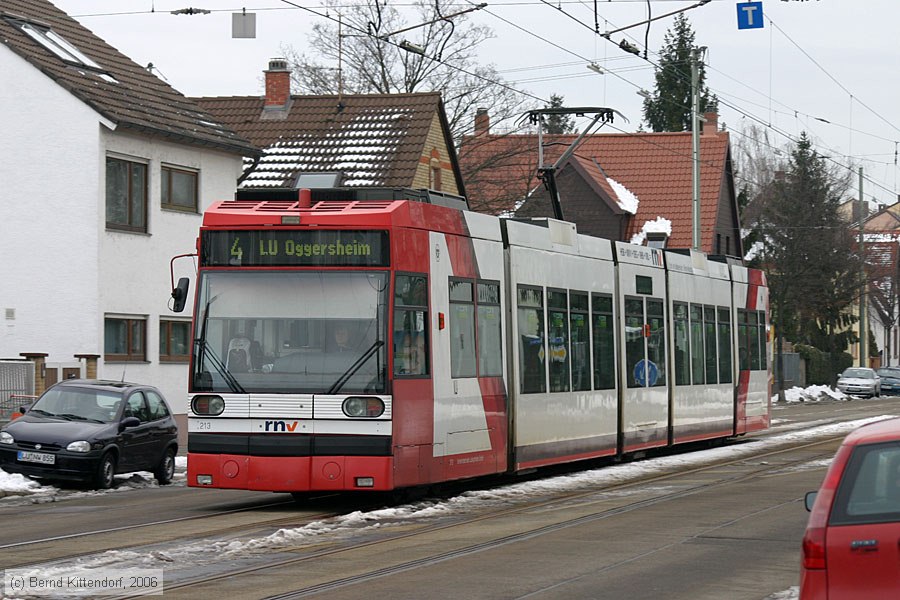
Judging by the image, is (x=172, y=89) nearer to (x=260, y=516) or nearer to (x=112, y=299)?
(x=112, y=299)

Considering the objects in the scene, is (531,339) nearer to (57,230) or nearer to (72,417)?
(72,417)

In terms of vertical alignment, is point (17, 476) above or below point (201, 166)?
below

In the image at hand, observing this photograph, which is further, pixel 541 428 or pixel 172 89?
pixel 172 89

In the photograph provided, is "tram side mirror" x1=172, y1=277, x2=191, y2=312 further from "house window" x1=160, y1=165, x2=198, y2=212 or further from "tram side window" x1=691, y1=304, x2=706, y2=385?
"house window" x1=160, y1=165, x2=198, y2=212

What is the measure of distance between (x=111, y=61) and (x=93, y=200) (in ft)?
19.3

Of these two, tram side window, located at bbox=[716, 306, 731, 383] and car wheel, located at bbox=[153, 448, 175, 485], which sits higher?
tram side window, located at bbox=[716, 306, 731, 383]

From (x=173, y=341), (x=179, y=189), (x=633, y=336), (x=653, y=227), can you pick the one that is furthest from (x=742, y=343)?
(x=653, y=227)

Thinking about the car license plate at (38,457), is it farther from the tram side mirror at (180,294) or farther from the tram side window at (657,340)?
the tram side window at (657,340)

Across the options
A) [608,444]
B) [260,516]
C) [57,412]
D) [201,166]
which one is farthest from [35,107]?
[260,516]

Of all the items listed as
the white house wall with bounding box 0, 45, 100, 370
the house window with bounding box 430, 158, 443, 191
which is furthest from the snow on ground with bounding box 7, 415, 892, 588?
the house window with bounding box 430, 158, 443, 191

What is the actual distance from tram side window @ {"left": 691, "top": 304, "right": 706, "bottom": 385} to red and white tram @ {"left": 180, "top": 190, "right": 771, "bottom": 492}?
640 centimetres

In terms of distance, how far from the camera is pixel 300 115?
44.1 meters

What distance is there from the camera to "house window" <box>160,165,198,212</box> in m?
33.4

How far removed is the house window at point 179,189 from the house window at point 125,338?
2.76 metres
